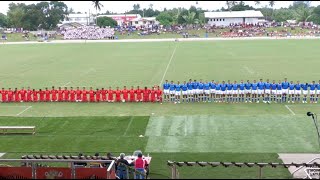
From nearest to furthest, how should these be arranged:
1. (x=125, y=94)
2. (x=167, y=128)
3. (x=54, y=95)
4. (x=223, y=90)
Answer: (x=167, y=128), (x=223, y=90), (x=125, y=94), (x=54, y=95)

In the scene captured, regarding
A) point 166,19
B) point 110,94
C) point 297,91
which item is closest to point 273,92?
point 297,91

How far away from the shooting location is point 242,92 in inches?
1000

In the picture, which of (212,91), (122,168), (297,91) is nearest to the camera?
(122,168)

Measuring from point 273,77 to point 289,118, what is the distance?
1311 centimetres

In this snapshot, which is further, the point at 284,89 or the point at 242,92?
the point at 242,92

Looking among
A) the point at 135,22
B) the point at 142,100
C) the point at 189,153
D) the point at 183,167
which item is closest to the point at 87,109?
the point at 142,100

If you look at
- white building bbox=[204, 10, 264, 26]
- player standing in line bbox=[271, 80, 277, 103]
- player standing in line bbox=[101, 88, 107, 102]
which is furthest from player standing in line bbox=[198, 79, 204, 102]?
white building bbox=[204, 10, 264, 26]

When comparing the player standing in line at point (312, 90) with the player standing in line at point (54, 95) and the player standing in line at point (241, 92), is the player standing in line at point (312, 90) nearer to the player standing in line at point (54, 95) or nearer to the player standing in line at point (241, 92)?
the player standing in line at point (241, 92)

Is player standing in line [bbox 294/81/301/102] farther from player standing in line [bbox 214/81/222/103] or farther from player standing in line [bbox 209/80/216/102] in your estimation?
player standing in line [bbox 209/80/216/102]

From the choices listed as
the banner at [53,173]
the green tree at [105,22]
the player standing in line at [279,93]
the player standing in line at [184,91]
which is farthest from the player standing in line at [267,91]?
the green tree at [105,22]

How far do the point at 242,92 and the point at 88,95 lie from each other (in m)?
8.60

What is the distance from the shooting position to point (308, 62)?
42.6 m

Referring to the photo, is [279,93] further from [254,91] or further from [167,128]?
[167,128]

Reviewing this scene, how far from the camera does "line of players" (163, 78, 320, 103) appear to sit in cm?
2503
